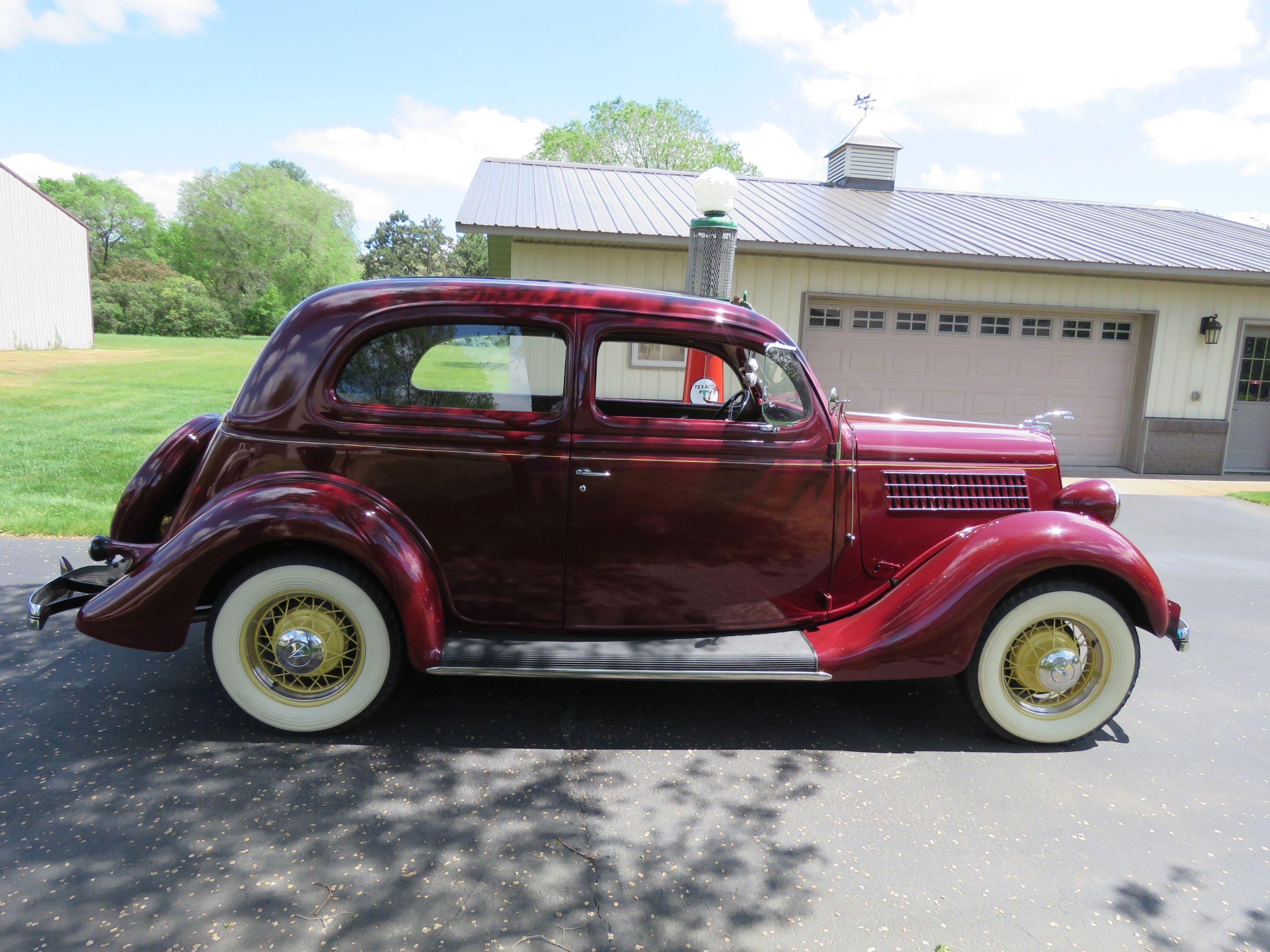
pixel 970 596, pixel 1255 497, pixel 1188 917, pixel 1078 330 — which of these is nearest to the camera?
pixel 1188 917

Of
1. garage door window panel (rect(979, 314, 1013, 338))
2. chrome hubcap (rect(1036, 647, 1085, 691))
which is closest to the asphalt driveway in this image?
chrome hubcap (rect(1036, 647, 1085, 691))

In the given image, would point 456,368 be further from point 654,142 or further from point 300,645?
point 654,142

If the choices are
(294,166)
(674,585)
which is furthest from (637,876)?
(294,166)

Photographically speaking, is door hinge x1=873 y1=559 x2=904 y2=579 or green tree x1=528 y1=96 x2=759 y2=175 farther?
green tree x1=528 y1=96 x2=759 y2=175

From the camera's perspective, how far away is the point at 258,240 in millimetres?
54000

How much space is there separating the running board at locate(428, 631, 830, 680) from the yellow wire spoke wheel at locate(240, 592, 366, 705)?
409 mm

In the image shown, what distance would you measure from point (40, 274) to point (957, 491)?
2979 cm

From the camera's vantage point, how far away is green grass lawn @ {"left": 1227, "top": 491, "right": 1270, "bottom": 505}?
966 cm

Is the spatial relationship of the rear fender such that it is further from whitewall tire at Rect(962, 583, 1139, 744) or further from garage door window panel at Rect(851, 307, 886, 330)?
garage door window panel at Rect(851, 307, 886, 330)

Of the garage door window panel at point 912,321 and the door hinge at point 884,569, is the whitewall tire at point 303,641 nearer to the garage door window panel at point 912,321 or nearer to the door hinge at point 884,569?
the door hinge at point 884,569

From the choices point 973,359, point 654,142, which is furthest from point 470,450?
point 654,142

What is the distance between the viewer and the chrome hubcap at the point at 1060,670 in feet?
11.3

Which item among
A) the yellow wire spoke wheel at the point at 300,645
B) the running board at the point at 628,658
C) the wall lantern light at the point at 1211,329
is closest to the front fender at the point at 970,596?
the running board at the point at 628,658

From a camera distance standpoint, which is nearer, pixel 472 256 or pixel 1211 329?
pixel 1211 329
